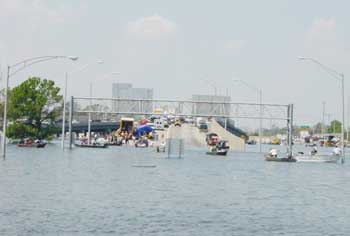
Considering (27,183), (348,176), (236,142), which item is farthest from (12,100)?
(27,183)

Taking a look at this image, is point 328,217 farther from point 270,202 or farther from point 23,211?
point 23,211

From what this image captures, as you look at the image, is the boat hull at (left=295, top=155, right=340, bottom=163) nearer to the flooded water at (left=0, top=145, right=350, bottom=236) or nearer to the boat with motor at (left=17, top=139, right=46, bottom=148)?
the flooded water at (left=0, top=145, right=350, bottom=236)

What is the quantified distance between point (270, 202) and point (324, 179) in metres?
25.2

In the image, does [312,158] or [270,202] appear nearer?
[270,202]

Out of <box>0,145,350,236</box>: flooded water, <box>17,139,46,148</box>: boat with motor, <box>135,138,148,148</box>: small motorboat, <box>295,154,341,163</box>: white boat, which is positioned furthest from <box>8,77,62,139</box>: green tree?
<box>0,145,350,236</box>: flooded water

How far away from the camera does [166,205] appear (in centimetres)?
4128

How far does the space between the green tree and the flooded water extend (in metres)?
83.4

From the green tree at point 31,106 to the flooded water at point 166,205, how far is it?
83424 millimetres

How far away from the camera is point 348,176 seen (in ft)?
246

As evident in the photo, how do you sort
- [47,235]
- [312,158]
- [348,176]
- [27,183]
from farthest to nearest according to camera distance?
[312,158] < [348,176] < [27,183] < [47,235]

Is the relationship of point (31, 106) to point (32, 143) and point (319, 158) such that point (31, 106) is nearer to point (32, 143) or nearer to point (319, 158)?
point (32, 143)

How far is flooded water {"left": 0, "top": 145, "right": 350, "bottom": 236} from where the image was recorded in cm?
3306

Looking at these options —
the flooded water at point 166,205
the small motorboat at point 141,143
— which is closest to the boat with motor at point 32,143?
the small motorboat at point 141,143

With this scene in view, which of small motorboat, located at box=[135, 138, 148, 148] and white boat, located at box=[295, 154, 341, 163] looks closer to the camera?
white boat, located at box=[295, 154, 341, 163]
